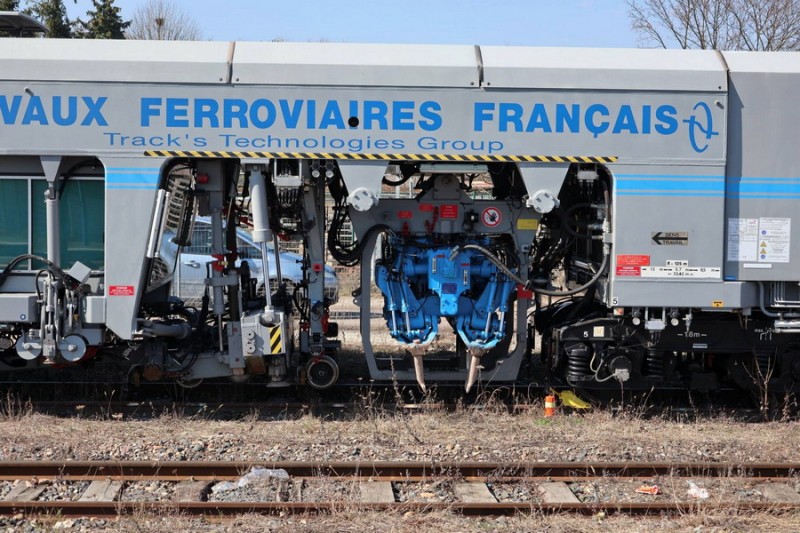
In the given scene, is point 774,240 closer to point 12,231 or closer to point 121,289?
point 121,289

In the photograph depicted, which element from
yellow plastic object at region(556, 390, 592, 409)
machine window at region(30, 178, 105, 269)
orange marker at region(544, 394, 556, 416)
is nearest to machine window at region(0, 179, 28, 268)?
machine window at region(30, 178, 105, 269)

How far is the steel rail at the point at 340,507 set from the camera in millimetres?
6086

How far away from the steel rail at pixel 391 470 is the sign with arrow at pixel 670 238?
222cm

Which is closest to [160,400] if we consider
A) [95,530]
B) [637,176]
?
[95,530]

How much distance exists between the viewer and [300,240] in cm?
903

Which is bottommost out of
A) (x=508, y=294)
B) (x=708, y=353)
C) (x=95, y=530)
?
(x=95, y=530)

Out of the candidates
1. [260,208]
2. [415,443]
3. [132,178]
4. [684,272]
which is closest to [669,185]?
[684,272]

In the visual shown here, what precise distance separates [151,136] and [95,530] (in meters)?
3.76

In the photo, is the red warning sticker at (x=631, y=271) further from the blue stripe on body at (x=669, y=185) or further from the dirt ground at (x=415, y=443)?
the dirt ground at (x=415, y=443)

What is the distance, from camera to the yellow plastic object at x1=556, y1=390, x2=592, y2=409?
8.92 m

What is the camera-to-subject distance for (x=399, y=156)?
8.22 meters

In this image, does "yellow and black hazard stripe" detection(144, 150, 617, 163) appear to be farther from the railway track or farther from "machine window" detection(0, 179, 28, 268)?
the railway track

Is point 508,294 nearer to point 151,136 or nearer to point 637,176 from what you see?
point 637,176

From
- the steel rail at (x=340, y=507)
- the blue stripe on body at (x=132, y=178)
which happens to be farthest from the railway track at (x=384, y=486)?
the blue stripe on body at (x=132, y=178)
